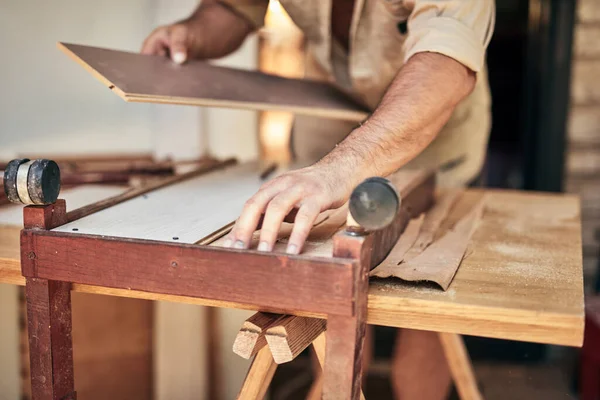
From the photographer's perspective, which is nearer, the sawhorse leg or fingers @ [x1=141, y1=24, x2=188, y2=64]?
the sawhorse leg

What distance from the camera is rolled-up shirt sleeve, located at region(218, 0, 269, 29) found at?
1861mm

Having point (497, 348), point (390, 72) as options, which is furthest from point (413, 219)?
point (497, 348)

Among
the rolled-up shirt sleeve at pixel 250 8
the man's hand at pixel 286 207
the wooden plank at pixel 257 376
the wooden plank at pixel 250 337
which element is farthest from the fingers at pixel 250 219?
the rolled-up shirt sleeve at pixel 250 8

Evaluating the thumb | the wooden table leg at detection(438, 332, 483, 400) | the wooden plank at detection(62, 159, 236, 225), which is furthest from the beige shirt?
the wooden table leg at detection(438, 332, 483, 400)

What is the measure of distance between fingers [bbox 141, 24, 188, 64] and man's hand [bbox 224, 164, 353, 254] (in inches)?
26.9

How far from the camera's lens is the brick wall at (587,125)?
2451 mm

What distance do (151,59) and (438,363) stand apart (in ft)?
3.89

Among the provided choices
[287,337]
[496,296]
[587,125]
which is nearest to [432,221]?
[496,296]

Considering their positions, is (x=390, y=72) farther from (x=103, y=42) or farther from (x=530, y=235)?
(x=103, y=42)

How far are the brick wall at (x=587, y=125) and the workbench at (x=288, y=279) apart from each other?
1.56 m

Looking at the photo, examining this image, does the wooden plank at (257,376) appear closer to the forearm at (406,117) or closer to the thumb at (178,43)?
the forearm at (406,117)

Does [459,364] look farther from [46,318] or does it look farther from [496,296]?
[46,318]

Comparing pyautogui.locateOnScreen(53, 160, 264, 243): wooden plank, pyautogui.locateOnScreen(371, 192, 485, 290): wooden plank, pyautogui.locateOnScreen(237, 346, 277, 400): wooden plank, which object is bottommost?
pyautogui.locateOnScreen(237, 346, 277, 400): wooden plank

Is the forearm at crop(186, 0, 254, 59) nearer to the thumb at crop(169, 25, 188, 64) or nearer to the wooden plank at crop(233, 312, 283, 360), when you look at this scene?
the thumb at crop(169, 25, 188, 64)
